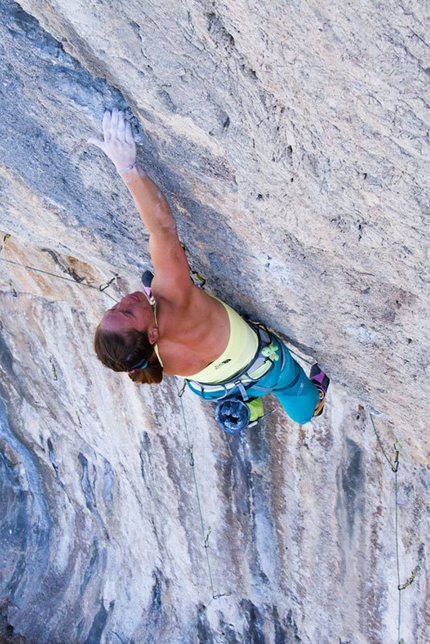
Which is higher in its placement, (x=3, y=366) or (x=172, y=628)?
(x=3, y=366)

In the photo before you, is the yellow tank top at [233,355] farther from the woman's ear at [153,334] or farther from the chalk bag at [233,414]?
the woman's ear at [153,334]

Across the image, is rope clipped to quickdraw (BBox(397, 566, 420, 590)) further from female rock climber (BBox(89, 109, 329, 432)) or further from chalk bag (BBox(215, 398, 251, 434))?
chalk bag (BBox(215, 398, 251, 434))

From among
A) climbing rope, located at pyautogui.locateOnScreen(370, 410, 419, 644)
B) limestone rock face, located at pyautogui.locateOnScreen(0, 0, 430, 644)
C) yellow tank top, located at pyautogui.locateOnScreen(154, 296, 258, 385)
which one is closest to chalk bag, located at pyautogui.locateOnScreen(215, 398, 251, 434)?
yellow tank top, located at pyautogui.locateOnScreen(154, 296, 258, 385)

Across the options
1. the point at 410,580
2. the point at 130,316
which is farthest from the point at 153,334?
the point at 410,580

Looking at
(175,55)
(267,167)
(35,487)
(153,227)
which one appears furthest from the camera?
(35,487)

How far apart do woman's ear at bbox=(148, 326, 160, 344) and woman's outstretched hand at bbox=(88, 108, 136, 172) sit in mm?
666

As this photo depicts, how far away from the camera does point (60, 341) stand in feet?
15.3

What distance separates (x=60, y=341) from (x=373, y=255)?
3128 mm

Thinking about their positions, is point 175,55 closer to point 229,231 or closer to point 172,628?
point 229,231

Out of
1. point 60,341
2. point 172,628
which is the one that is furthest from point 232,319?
point 172,628

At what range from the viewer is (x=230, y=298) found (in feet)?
10.2

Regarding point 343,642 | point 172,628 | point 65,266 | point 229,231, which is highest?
point 229,231

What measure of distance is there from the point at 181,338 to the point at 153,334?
0.73 feet

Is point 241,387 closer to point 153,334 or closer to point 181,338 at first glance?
point 181,338
